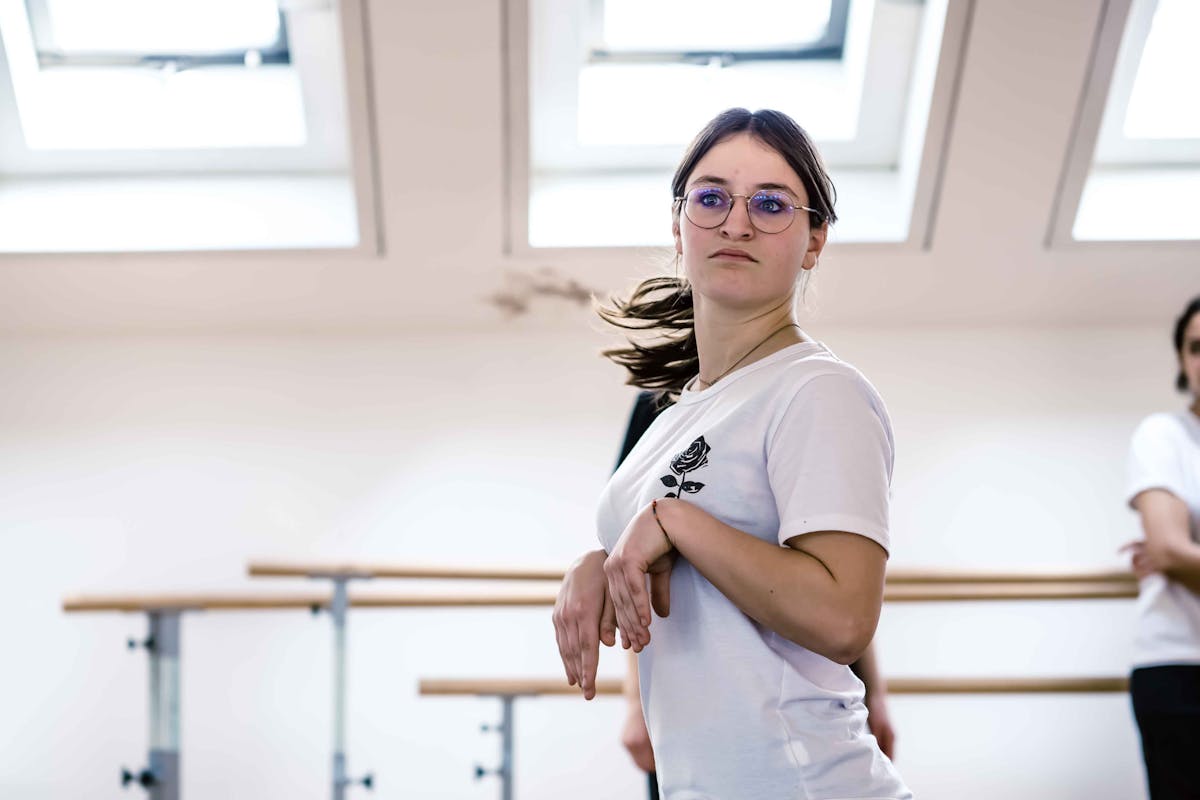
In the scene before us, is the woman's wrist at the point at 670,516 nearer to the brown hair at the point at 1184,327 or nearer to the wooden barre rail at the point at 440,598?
the wooden barre rail at the point at 440,598

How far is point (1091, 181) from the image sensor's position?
3.01 meters

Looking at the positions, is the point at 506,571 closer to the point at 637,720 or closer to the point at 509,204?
the point at 509,204

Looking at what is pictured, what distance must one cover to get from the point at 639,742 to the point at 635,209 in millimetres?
1731

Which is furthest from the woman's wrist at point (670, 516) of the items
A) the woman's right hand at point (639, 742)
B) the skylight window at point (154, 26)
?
the skylight window at point (154, 26)

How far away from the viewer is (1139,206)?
2.96m

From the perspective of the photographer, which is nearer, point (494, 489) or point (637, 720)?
point (637, 720)

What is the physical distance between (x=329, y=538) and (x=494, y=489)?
43 cm

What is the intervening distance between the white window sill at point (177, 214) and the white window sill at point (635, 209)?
477mm

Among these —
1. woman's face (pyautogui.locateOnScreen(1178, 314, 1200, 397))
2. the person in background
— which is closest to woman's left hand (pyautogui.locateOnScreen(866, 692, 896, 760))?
the person in background

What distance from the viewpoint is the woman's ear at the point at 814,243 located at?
1.16 m

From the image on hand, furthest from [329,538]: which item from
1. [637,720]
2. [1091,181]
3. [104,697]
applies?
[1091,181]

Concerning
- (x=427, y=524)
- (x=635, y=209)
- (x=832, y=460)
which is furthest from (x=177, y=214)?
(x=832, y=460)

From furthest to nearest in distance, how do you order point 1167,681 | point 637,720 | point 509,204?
point 509,204 → point 1167,681 → point 637,720

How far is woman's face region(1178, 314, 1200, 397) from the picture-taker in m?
2.41
